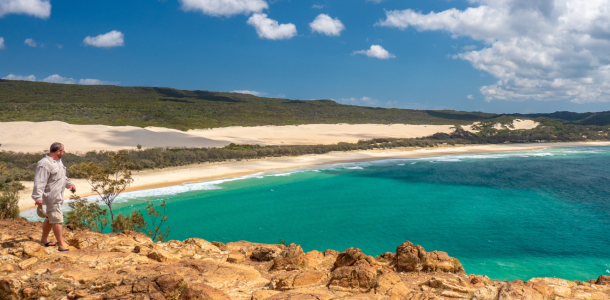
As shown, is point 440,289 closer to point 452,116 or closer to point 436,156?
point 436,156

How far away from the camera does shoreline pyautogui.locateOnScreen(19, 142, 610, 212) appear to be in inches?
690

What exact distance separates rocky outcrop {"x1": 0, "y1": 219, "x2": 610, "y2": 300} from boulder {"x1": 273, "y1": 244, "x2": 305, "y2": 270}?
0.05ft

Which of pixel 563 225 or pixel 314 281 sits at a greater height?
pixel 314 281

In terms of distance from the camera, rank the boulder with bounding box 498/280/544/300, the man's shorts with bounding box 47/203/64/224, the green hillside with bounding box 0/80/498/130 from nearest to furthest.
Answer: the boulder with bounding box 498/280/544/300 < the man's shorts with bounding box 47/203/64/224 < the green hillside with bounding box 0/80/498/130

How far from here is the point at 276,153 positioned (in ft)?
103

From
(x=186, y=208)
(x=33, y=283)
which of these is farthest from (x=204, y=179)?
(x=33, y=283)

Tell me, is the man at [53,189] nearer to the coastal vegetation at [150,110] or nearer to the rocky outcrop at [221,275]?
the rocky outcrop at [221,275]

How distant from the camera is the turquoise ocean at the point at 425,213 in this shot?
10.4 meters

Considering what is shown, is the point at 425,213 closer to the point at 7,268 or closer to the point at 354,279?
the point at 354,279

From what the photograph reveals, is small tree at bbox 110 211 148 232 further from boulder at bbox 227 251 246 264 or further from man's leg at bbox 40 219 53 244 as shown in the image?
boulder at bbox 227 251 246 264

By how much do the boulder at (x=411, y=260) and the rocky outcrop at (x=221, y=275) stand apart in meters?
0.02

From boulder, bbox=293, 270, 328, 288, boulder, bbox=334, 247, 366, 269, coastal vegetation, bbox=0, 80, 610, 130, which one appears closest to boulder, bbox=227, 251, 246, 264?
boulder, bbox=293, 270, 328, 288

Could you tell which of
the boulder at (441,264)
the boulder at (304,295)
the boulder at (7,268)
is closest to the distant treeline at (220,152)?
the boulder at (7,268)

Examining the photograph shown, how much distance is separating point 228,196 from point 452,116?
95.1 meters
